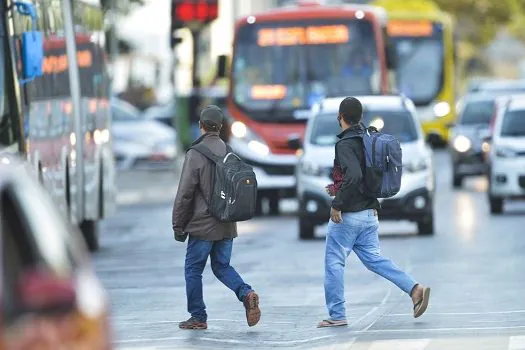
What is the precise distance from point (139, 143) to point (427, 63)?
1028 cm

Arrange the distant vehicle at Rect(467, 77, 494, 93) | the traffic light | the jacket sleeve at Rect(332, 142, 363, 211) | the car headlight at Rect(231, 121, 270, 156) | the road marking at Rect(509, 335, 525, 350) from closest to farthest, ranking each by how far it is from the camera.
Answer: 1. the road marking at Rect(509, 335, 525, 350)
2. the jacket sleeve at Rect(332, 142, 363, 211)
3. the car headlight at Rect(231, 121, 270, 156)
4. the traffic light
5. the distant vehicle at Rect(467, 77, 494, 93)

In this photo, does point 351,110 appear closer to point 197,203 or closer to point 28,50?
point 197,203

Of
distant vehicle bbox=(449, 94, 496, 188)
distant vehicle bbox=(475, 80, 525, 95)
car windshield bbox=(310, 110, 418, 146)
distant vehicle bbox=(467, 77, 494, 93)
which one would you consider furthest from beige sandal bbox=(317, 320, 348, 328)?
distant vehicle bbox=(467, 77, 494, 93)

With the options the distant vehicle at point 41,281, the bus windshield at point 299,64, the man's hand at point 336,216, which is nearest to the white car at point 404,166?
the bus windshield at point 299,64

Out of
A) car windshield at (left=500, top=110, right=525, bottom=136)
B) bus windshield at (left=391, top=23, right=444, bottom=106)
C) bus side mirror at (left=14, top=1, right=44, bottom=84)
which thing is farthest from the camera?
bus windshield at (left=391, top=23, right=444, bottom=106)

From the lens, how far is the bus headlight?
5150 cm

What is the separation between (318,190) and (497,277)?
6.46 metres

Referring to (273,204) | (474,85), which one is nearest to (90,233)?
(273,204)

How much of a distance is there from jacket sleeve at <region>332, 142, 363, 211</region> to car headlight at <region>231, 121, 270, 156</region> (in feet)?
A: 53.0

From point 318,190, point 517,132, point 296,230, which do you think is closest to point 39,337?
point 318,190

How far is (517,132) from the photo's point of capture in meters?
28.9

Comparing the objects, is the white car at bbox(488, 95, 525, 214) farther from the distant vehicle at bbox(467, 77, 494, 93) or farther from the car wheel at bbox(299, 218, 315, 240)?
the distant vehicle at bbox(467, 77, 494, 93)

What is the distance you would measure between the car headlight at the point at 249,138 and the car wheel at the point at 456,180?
6.88 meters

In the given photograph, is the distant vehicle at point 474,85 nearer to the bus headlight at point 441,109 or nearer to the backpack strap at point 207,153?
the bus headlight at point 441,109
